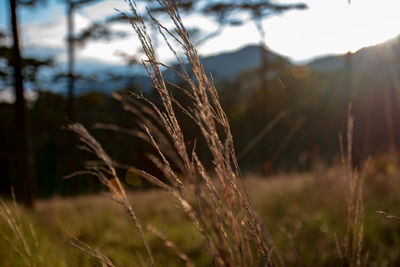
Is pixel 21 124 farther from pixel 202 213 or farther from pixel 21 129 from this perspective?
pixel 202 213

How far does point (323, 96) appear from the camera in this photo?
98.2 feet

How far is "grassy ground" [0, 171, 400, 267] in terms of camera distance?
2.73 meters

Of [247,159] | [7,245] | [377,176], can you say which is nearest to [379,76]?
[247,159]

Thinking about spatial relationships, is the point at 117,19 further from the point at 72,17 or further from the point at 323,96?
the point at 323,96

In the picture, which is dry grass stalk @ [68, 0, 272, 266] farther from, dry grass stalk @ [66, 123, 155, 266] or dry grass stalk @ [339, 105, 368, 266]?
dry grass stalk @ [339, 105, 368, 266]

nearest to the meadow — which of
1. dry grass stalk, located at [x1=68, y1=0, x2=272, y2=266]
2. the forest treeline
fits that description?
dry grass stalk, located at [x1=68, y1=0, x2=272, y2=266]

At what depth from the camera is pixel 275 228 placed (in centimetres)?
402

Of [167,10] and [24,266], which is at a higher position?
[167,10]

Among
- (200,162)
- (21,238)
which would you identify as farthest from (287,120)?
(200,162)

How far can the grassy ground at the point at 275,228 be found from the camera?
107 inches

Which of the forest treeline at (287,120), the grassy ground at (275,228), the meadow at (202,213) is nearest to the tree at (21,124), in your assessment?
the meadow at (202,213)

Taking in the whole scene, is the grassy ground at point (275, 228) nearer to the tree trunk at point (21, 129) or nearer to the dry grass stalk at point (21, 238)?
the dry grass stalk at point (21, 238)

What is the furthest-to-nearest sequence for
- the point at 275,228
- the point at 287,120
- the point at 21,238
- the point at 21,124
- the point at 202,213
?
the point at 287,120 → the point at 21,124 → the point at 275,228 → the point at 21,238 → the point at 202,213

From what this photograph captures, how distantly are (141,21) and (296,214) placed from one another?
13.6 feet
